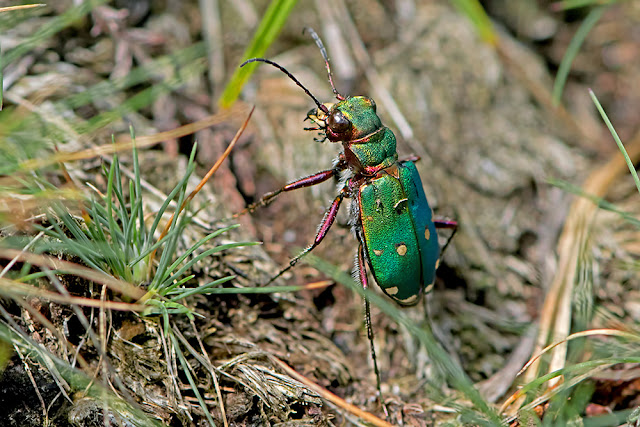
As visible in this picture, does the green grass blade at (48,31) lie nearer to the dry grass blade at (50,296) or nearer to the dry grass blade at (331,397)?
the dry grass blade at (50,296)

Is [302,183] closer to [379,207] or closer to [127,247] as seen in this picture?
[379,207]

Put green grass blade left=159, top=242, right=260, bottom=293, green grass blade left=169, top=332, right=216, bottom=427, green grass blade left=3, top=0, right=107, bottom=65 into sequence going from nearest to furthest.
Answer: green grass blade left=169, top=332, right=216, bottom=427 < green grass blade left=159, top=242, right=260, bottom=293 < green grass blade left=3, top=0, right=107, bottom=65

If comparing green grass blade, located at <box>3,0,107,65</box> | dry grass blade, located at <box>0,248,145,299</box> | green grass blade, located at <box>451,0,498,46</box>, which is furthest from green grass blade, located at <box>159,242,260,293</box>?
green grass blade, located at <box>451,0,498,46</box>

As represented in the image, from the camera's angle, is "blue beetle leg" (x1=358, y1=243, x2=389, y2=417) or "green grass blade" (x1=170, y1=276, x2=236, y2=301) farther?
"blue beetle leg" (x1=358, y1=243, x2=389, y2=417)

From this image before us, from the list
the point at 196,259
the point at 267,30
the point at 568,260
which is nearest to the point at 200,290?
the point at 196,259

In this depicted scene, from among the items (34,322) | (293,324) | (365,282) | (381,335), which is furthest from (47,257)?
(381,335)

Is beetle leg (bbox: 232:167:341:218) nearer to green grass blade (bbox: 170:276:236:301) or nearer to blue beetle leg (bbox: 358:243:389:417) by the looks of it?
blue beetle leg (bbox: 358:243:389:417)
